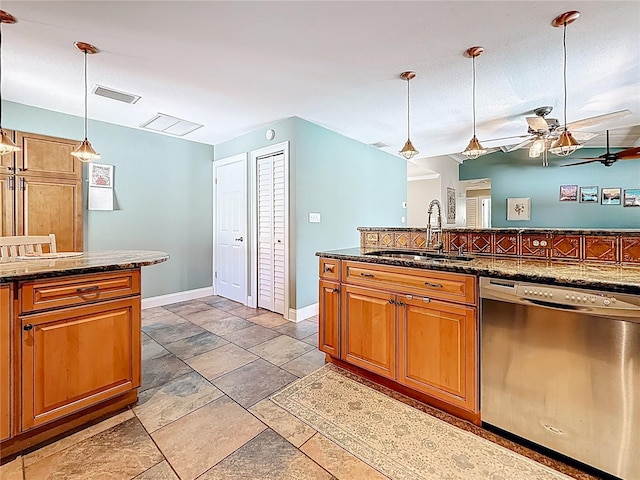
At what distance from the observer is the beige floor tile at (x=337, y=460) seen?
4.51 feet

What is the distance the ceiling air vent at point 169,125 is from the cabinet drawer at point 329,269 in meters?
2.69

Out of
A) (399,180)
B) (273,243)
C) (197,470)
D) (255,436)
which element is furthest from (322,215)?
(197,470)

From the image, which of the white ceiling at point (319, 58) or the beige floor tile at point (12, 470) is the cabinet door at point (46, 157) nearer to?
the white ceiling at point (319, 58)

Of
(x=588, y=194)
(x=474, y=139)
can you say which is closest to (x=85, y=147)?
(x=474, y=139)

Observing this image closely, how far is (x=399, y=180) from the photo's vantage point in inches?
222

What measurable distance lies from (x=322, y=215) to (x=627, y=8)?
9.84 ft

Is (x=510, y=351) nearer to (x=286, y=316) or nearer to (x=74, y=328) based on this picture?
(x=74, y=328)

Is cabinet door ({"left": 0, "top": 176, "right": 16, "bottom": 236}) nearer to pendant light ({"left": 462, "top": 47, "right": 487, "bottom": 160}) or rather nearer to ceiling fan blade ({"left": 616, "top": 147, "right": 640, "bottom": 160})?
pendant light ({"left": 462, "top": 47, "right": 487, "bottom": 160})

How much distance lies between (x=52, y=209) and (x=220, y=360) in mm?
2489

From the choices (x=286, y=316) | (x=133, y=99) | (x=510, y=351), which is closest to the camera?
(x=510, y=351)

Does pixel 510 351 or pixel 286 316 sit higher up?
pixel 510 351

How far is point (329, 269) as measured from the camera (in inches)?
94.9

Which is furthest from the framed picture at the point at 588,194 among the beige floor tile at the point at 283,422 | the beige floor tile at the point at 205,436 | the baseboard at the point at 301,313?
the beige floor tile at the point at 205,436

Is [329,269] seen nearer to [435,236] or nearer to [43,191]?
[435,236]
